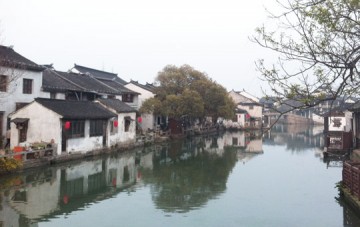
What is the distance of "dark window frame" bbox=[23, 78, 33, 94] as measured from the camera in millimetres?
26875

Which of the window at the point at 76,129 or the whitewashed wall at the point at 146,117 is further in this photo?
the whitewashed wall at the point at 146,117

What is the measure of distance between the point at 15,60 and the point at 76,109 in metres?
5.21

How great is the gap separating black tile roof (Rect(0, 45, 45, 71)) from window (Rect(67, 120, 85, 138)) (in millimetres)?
5420

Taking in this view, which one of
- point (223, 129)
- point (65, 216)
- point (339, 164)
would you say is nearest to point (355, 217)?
point (65, 216)

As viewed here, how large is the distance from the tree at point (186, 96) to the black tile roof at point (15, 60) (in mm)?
14897

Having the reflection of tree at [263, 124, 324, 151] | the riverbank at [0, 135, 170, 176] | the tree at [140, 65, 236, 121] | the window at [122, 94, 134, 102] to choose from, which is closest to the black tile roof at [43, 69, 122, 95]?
the window at [122, 94, 134, 102]

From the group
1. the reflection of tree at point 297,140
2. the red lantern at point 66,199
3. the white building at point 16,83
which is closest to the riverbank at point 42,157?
the red lantern at point 66,199

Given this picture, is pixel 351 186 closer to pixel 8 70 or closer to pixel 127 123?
pixel 8 70

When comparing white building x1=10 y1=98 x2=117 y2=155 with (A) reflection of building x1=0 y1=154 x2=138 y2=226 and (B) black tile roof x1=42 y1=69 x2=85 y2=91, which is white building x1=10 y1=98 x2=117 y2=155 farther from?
(B) black tile roof x1=42 y1=69 x2=85 y2=91

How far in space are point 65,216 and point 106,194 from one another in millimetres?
3720

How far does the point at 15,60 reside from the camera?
998 inches

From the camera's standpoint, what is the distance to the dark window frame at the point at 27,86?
2688cm

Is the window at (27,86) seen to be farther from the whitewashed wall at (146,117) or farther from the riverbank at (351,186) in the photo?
the riverbank at (351,186)

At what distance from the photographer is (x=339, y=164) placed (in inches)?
979
